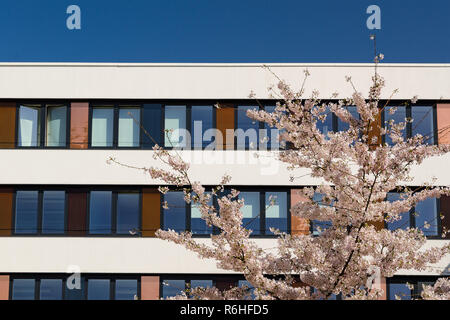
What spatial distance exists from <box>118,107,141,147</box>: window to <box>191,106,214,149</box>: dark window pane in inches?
70.3

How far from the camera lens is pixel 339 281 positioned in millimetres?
9055

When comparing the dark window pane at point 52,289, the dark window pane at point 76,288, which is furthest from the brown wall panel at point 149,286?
the dark window pane at point 52,289

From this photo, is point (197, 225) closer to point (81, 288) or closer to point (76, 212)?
point (76, 212)

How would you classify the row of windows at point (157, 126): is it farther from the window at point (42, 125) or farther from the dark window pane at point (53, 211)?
the dark window pane at point (53, 211)

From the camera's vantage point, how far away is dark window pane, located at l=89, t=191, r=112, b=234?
2045cm

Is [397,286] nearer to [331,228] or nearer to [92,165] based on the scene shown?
[92,165]

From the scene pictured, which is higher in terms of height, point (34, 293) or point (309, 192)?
point (309, 192)

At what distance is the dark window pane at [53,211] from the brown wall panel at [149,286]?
309cm

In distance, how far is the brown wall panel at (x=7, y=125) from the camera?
68.6ft

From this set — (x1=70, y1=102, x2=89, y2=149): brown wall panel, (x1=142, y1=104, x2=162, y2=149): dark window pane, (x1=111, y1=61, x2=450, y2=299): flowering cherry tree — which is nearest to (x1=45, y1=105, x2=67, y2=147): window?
(x1=70, y1=102, x2=89, y2=149): brown wall panel

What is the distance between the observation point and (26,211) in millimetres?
20672

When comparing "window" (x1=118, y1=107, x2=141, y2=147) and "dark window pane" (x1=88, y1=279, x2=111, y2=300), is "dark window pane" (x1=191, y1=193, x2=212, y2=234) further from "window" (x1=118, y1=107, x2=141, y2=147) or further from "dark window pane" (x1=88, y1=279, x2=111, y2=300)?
"dark window pane" (x1=88, y1=279, x2=111, y2=300)

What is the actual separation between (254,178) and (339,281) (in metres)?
11.4
